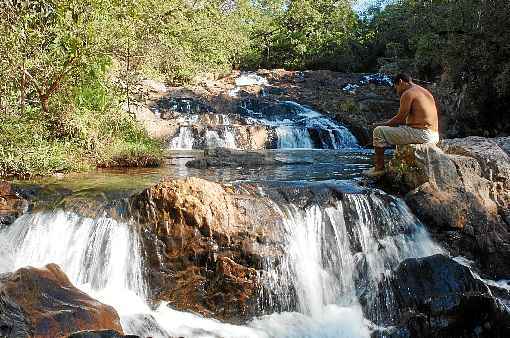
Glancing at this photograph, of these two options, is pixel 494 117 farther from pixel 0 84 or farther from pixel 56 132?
pixel 0 84

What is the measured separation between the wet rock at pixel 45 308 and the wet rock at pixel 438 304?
10.7 feet

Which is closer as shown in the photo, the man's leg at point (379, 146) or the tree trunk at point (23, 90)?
the man's leg at point (379, 146)

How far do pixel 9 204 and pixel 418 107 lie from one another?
594 cm

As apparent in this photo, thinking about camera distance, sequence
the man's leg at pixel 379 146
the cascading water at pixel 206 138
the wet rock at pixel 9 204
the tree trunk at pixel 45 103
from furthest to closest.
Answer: the cascading water at pixel 206 138 < the tree trunk at pixel 45 103 < the man's leg at pixel 379 146 < the wet rock at pixel 9 204

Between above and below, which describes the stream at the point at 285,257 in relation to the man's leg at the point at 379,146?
below

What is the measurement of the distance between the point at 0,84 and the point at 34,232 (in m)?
3.55

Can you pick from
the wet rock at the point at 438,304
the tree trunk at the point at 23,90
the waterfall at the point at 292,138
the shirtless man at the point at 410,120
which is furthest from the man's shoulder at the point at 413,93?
the waterfall at the point at 292,138

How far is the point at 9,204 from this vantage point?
7090 millimetres

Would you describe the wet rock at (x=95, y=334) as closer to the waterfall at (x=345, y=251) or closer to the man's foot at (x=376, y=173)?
the waterfall at (x=345, y=251)

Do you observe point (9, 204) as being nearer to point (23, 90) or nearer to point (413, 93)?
point (23, 90)

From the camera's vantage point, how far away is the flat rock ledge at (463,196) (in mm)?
7570

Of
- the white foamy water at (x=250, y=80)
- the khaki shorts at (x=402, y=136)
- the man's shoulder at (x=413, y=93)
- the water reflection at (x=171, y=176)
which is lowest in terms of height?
the water reflection at (x=171, y=176)

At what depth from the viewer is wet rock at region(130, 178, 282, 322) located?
6293mm

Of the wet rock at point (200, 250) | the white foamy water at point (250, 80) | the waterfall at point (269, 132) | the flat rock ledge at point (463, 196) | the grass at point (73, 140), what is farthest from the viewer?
the white foamy water at point (250, 80)
